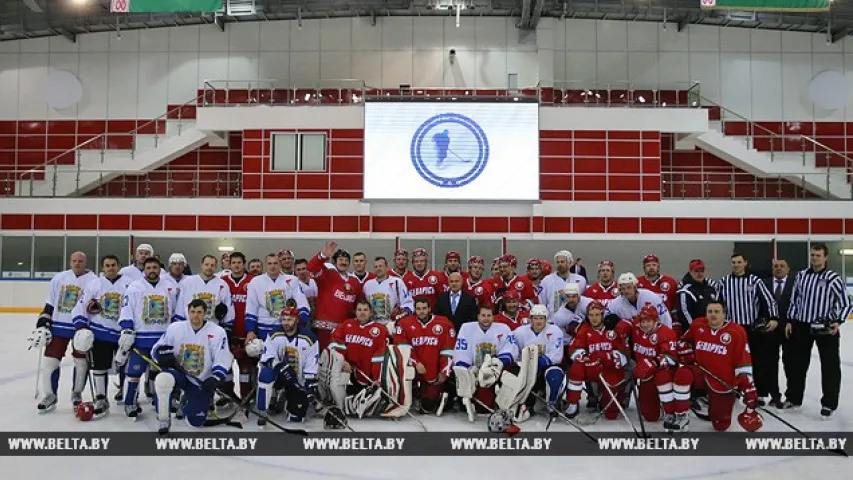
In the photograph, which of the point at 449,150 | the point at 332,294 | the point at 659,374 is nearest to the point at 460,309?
the point at 332,294

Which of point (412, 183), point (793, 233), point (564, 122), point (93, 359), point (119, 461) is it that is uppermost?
point (564, 122)

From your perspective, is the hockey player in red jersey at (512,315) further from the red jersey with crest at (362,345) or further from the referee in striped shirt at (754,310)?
the referee in striped shirt at (754,310)

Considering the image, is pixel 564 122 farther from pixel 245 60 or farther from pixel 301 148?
pixel 245 60

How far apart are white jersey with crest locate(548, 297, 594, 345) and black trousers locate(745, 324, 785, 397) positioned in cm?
187

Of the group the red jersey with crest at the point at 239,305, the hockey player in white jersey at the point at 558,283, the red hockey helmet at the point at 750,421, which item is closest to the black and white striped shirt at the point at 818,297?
the red hockey helmet at the point at 750,421

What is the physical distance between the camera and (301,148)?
816 inches

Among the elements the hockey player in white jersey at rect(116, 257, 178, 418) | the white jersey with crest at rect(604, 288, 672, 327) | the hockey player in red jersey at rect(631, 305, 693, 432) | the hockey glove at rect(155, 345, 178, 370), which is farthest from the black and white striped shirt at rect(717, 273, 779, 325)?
the hockey player in white jersey at rect(116, 257, 178, 418)

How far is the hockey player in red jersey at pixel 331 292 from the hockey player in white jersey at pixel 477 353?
151 cm

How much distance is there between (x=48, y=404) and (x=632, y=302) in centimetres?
644

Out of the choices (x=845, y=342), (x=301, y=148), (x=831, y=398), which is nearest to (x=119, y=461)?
(x=831, y=398)

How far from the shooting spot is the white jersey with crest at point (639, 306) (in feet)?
25.5

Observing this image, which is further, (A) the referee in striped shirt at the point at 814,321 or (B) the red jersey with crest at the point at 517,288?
(B) the red jersey with crest at the point at 517,288

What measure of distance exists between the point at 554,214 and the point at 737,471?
49.9 feet

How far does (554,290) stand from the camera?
340 inches
